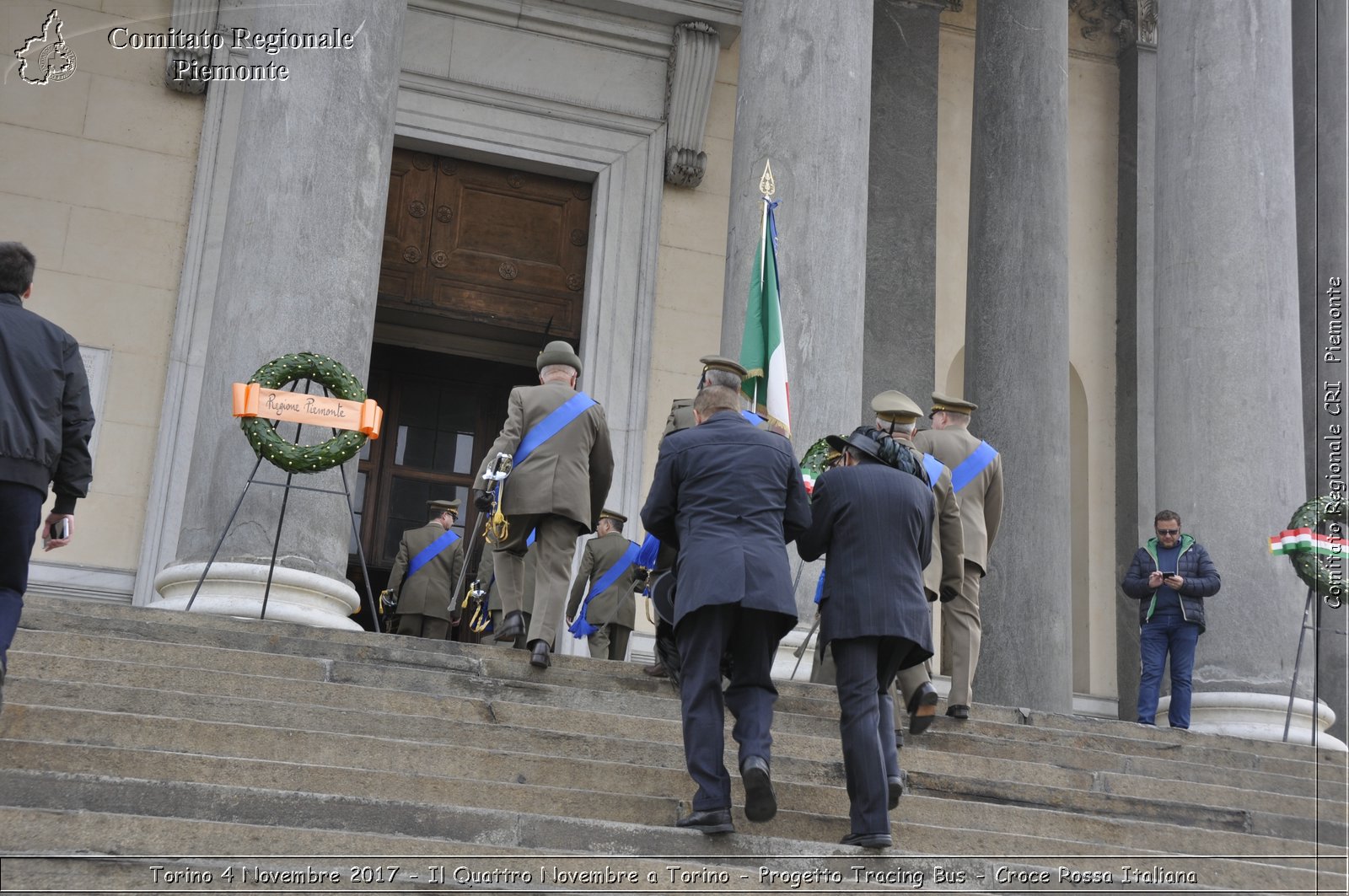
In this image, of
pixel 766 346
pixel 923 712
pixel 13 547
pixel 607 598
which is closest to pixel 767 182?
pixel 766 346

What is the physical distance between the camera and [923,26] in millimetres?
18156

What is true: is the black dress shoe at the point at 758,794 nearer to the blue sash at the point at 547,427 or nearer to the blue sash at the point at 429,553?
the blue sash at the point at 547,427

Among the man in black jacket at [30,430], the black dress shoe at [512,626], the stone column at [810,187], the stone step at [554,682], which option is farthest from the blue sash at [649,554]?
the man in black jacket at [30,430]

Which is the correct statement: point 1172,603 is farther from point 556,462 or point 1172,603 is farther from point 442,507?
point 442,507

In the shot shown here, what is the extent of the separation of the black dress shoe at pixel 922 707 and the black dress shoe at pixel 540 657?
188 cm

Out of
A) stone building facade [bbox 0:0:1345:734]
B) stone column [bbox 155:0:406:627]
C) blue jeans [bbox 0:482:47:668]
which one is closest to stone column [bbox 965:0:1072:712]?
stone building facade [bbox 0:0:1345:734]

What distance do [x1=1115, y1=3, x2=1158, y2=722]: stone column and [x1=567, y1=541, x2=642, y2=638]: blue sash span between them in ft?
20.8

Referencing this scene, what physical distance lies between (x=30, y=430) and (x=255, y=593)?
3589mm

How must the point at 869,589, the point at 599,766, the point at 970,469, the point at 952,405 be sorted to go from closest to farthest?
the point at 869,589, the point at 599,766, the point at 970,469, the point at 952,405

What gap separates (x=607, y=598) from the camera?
13.5 m

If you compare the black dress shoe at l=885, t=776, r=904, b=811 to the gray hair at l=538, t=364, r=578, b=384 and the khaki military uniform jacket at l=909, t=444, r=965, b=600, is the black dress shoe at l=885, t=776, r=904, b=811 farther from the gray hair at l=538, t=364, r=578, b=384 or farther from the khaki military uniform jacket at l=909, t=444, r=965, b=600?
the gray hair at l=538, t=364, r=578, b=384

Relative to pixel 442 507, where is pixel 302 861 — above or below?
below

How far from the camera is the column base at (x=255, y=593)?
9.46 meters

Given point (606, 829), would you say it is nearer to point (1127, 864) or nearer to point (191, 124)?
point (1127, 864)
